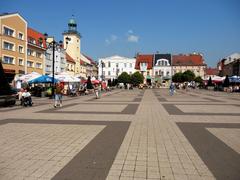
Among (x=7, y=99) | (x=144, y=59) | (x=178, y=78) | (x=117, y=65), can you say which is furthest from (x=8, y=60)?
(x=144, y=59)

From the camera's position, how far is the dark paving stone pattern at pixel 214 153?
16.8ft

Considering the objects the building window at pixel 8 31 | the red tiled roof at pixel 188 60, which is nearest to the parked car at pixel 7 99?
the building window at pixel 8 31

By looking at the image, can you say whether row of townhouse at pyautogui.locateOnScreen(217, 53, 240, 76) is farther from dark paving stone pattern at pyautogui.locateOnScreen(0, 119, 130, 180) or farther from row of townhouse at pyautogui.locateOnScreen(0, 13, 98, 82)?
dark paving stone pattern at pyautogui.locateOnScreen(0, 119, 130, 180)

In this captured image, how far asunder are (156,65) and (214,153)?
9003 centimetres

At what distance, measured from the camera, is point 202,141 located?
7742 millimetres

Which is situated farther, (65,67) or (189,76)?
(189,76)

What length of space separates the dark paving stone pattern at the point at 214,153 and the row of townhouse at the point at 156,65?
84.8 m

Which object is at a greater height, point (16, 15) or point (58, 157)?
point (16, 15)

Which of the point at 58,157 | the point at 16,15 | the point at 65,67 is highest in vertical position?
the point at 16,15

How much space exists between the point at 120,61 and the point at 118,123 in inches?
3495

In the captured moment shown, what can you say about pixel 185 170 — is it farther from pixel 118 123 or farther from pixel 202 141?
pixel 118 123

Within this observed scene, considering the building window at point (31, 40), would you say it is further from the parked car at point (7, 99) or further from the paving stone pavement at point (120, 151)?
the paving stone pavement at point (120, 151)

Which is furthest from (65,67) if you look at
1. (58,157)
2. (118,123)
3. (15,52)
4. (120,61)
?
(58,157)

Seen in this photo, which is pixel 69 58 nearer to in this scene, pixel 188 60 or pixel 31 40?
pixel 31 40
